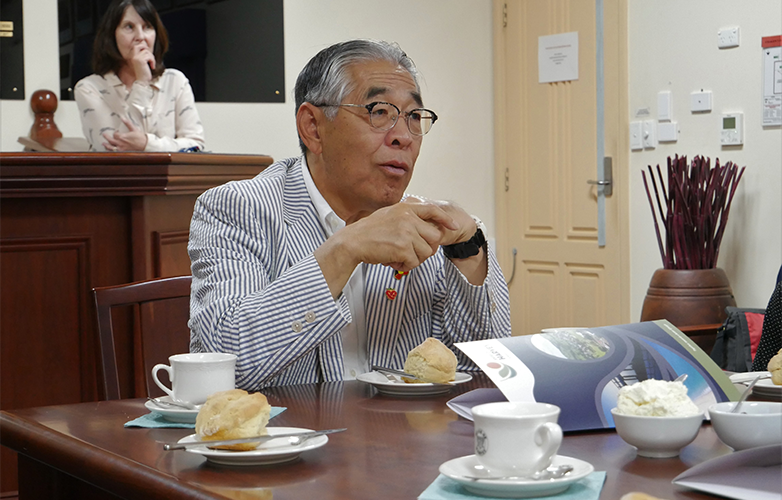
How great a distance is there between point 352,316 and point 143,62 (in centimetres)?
267

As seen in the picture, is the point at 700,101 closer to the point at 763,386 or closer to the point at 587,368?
the point at 763,386

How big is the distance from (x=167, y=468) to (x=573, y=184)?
4.39 meters

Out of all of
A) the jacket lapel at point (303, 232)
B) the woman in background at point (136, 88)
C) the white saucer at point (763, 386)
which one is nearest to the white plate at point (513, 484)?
the white saucer at point (763, 386)

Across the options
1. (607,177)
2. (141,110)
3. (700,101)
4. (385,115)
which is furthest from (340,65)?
(607,177)

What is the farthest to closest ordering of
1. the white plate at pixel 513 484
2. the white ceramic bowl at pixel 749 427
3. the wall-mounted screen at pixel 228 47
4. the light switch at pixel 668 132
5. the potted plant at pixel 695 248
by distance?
the wall-mounted screen at pixel 228 47 → the light switch at pixel 668 132 → the potted plant at pixel 695 248 → the white ceramic bowl at pixel 749 427 → the white plate at pixel 513 484

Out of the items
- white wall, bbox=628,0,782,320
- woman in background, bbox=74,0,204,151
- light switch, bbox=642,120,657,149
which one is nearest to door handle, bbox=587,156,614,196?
white wall, bbox=628,0,782,320

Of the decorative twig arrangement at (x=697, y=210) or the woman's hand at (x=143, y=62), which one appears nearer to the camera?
the decorative twig arrangement at (x=697, y=210)

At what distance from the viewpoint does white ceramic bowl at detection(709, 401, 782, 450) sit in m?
0.85

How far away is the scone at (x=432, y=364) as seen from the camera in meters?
1.31

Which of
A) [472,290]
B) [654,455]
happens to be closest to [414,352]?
[472,290]

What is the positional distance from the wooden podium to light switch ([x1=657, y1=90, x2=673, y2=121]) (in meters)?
2.72

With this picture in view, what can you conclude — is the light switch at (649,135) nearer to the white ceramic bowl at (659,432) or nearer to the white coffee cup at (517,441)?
the white ceramic bowl at (659,432)

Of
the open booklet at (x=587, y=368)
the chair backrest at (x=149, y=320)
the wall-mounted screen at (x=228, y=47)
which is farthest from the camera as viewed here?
the wall-mounted screen at (x=228, y=47)

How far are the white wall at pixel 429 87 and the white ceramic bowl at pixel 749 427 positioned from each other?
12.9 ft
